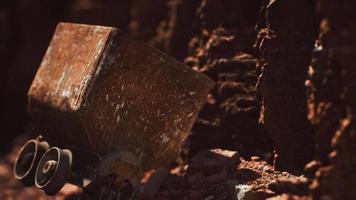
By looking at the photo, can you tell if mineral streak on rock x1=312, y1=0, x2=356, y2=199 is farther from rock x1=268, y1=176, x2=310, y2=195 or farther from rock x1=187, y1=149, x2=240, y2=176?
rock x1=187, y1=149, x2=240, y2=176

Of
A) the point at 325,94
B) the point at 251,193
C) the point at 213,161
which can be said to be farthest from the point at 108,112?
the point at 325,94

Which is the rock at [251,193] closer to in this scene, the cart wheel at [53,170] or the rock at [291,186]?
the rock at [291,186]

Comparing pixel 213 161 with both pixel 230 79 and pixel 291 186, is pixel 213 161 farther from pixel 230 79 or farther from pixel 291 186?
pixel 291 186

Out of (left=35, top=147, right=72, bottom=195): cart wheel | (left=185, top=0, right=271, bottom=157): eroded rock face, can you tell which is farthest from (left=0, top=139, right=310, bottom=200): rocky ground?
(left=35, top=147, right=72, bottom=195): cart wheel

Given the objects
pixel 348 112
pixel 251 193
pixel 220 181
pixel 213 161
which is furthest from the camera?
pixel 213 161

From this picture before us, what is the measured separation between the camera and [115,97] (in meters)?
4.59

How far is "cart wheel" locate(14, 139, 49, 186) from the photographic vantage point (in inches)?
196

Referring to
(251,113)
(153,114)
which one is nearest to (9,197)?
(153,114)

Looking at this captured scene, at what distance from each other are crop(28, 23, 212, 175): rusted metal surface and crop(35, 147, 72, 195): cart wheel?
0.19m

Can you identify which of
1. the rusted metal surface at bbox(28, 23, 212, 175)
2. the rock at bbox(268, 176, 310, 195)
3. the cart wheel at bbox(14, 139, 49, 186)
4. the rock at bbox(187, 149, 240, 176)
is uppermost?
the rusted metal surface at bbox(28, 23, 212, 175)

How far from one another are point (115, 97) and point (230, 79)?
141 centimetres

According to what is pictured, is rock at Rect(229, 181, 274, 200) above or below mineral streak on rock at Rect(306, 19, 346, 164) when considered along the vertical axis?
below

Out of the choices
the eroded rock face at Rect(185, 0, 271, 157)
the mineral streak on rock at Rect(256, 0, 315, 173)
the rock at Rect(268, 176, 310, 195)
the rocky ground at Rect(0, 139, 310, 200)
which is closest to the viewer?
the rock at Rect(268, 176, 310, 195)

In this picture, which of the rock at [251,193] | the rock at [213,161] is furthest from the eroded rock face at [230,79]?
the rock at [251,193]
